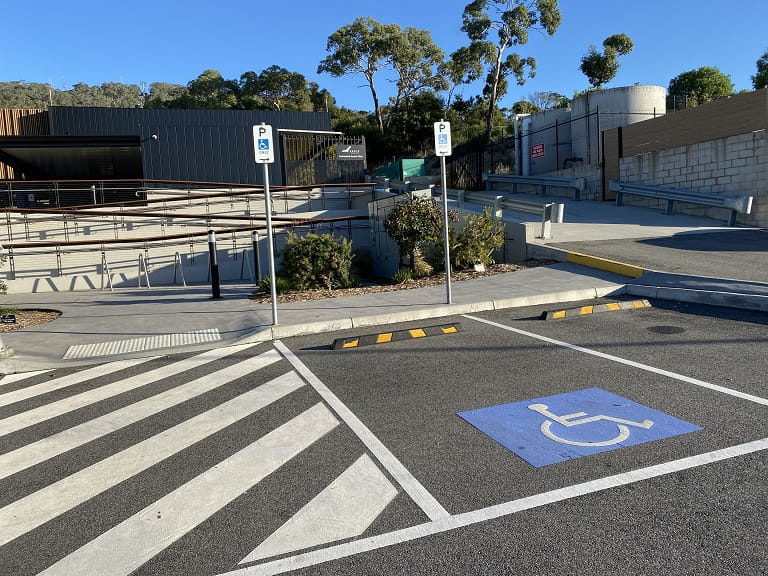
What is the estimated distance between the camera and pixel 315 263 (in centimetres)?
1297

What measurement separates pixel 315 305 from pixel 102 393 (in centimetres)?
482

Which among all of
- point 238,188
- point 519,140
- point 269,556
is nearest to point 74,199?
point 238,188

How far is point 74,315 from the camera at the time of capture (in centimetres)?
1136

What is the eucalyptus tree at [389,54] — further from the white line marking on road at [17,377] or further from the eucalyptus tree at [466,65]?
the white line marking on road at [17,377]

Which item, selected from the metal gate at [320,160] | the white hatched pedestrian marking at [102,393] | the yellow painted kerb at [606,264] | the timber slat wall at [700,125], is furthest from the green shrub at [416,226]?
the metal gate at [320,160]

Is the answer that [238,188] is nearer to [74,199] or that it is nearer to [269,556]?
[74,199]

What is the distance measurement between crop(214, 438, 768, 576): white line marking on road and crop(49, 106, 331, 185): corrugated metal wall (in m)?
28.2

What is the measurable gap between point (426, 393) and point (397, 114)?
4163cm

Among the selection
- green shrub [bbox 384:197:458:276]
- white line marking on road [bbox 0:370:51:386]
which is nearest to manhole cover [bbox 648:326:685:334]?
green shrub [bbox 384:197:458:276]

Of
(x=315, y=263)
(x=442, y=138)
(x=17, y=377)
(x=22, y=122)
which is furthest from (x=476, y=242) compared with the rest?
(x=22, y=122)

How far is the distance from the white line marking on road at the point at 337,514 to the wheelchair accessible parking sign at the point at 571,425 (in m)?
1.09

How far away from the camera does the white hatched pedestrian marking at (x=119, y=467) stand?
12.1ft

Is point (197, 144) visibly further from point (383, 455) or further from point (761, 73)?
point (761, 73)

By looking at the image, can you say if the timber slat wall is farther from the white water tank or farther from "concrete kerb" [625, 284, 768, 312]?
"concrete kerb" [625, 284, 768, 312]
